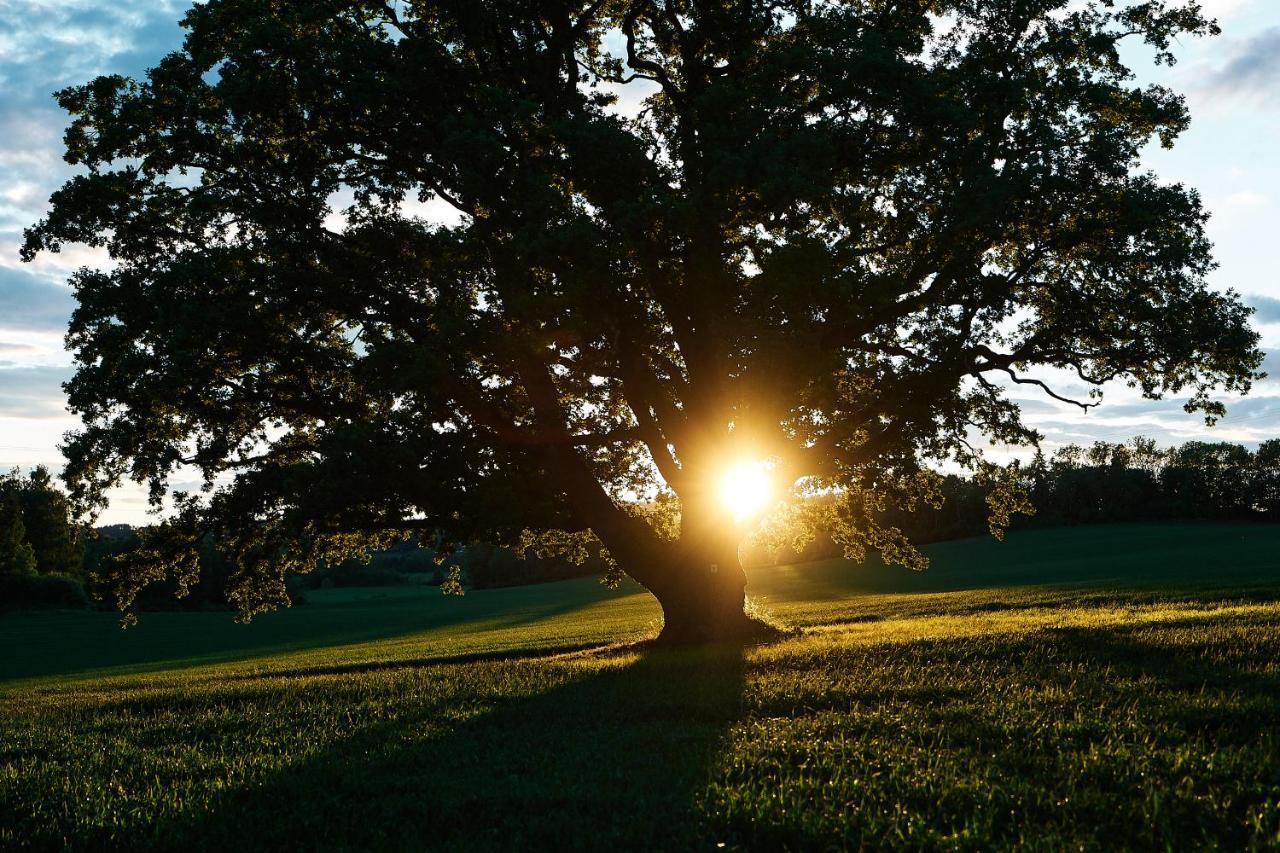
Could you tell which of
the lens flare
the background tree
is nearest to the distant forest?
the background tree

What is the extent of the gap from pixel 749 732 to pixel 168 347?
13348 mm

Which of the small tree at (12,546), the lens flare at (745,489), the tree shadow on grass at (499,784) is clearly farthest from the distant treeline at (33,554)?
the tree shadow on grass at (499,784)

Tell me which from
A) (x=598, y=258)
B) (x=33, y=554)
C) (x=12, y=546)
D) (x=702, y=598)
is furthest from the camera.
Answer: (x=33, y=554)

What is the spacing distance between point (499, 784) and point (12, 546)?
314 ft

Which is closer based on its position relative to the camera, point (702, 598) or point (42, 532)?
point (702, 598)

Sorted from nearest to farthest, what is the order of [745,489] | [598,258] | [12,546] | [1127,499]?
[598,258], [745,489], [12,546], [1127,499]

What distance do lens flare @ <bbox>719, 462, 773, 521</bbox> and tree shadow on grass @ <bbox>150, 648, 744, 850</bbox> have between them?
8.65 meters

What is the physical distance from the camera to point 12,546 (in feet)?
271

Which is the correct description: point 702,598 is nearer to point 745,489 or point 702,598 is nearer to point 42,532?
point 745,489

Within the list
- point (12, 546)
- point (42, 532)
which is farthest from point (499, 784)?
point (42, 532)

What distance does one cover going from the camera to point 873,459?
19.2 m

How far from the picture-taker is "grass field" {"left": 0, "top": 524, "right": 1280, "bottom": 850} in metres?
5.63

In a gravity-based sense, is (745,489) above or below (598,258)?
below

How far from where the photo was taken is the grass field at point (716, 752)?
5633 millimetres
